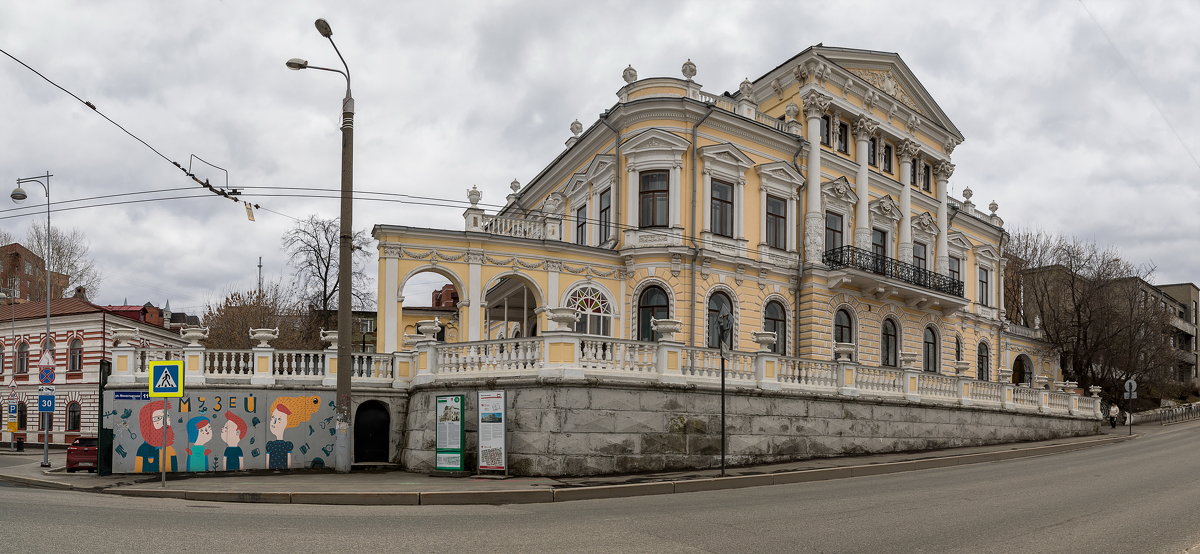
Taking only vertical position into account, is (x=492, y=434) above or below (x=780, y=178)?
below

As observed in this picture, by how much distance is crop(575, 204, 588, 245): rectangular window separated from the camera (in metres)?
31.8

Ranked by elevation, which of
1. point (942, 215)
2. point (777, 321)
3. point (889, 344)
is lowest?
point (889, 344)

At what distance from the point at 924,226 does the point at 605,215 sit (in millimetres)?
15448

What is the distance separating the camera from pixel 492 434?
16078 millimetres

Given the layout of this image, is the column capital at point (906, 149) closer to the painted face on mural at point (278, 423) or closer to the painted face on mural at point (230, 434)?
the painted face on mural at point (278, 423)

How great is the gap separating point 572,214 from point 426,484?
19758mm

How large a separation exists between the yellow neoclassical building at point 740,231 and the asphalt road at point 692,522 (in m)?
9.88

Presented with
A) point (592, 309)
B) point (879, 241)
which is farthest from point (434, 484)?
point (879, 241)

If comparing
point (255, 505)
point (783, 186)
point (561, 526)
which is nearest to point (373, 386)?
A: point (255, 505)

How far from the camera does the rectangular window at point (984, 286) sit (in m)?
41.3

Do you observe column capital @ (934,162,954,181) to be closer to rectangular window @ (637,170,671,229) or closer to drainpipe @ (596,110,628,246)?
rectangular window @ (637,170,671,229)

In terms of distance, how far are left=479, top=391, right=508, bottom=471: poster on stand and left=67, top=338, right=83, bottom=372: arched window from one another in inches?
1516

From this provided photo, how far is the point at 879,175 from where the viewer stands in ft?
110

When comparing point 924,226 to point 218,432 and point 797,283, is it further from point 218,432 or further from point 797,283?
point 218,432
